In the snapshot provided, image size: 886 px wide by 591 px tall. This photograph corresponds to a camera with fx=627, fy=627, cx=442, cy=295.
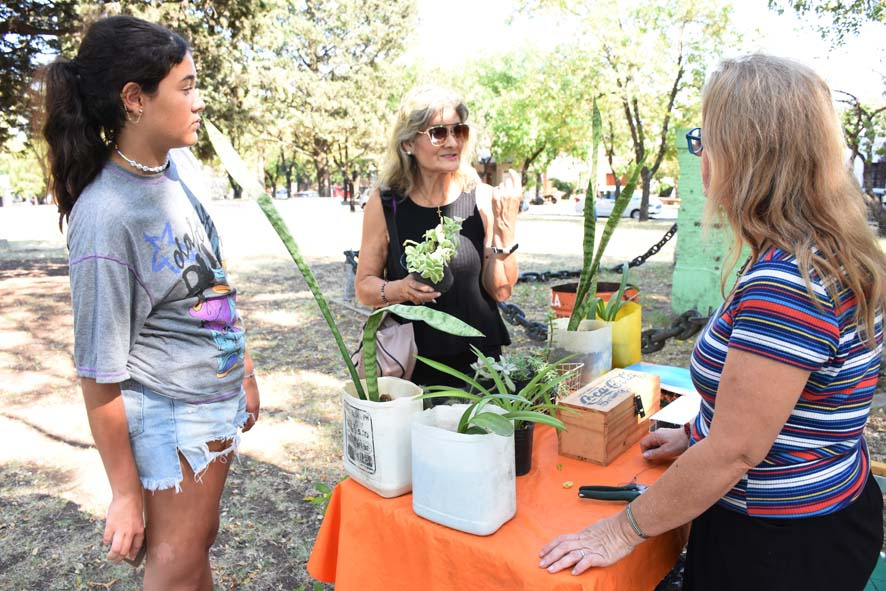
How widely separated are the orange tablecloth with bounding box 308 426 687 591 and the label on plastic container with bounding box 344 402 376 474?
0.29 feet

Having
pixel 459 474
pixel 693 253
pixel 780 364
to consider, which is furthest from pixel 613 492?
pixel 693 253

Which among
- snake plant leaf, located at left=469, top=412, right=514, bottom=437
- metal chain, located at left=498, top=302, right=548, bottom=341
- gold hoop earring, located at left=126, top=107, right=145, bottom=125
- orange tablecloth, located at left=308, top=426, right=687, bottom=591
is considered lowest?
metal chain, located at left=498, top=302, right=548, bottom=341

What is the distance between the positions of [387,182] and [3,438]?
366 cm

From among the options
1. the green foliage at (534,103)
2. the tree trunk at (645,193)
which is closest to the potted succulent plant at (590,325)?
A: the green foliage at (534,103)

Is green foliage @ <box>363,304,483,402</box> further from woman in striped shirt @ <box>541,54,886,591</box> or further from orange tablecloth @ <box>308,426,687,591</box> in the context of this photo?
woman in striped shirt @ <box>541,54,886,591</box>

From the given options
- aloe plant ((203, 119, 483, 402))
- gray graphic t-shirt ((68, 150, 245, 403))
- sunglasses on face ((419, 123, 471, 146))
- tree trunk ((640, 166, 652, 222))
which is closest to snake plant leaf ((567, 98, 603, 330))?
sunglasses on face ((419, 123, 471, 146))

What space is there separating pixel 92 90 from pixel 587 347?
1.59 m

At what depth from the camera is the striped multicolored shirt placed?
3.69 feet

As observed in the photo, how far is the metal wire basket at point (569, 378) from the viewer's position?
6.30ft

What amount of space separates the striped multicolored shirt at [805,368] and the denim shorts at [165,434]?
1236mm

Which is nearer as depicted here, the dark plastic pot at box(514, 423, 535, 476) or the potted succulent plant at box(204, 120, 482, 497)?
the potted succulent plant at box(204, 120, 482, 497)

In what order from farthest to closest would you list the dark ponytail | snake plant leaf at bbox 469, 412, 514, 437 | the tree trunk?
the tree trunk
the dark ponytail
snake plant leaf at bbox 469, 412, 514, 437

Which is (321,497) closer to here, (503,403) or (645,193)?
(503,403)

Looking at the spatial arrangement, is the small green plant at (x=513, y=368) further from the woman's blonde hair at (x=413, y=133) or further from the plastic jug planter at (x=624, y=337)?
the woman's blonde hair at (x=413, y=133)
